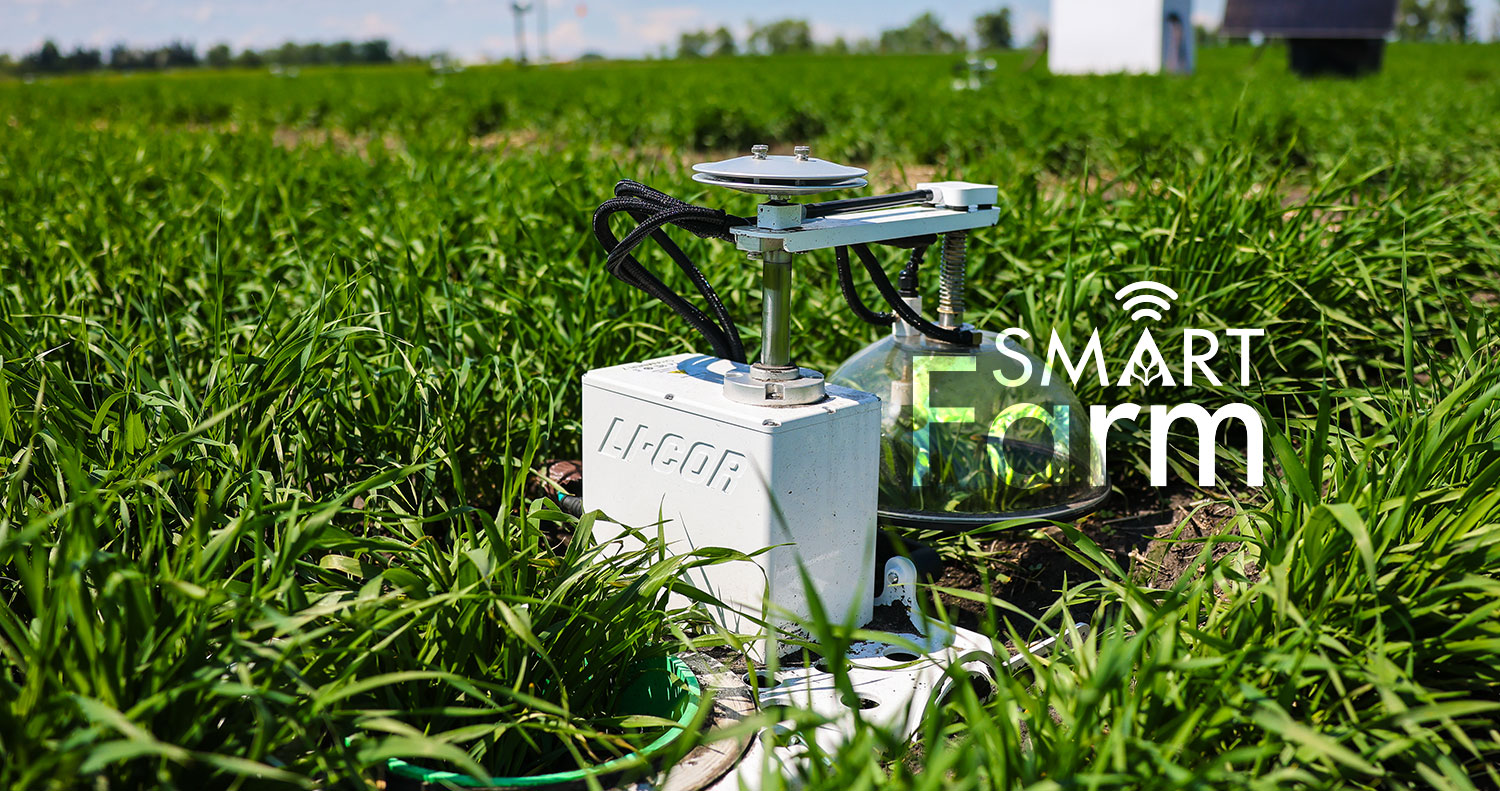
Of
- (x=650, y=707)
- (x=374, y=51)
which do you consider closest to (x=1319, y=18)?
(x=650, y=707)

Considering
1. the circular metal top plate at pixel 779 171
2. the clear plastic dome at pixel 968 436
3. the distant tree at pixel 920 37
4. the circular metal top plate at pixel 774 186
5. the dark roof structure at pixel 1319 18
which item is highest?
the distant tree at pixel 920 37

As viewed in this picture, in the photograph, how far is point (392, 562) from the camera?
1788 millimetres

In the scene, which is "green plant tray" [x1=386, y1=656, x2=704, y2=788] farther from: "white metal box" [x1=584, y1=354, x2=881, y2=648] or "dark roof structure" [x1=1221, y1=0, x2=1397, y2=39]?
"dark roof structure" [x1=1221, y1=0, x2=1397, y2=39]

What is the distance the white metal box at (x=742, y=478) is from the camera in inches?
59.6

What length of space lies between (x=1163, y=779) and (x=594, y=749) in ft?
2.26

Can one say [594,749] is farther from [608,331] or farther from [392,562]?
[608,331]

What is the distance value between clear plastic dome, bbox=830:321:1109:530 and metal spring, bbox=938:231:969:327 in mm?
60

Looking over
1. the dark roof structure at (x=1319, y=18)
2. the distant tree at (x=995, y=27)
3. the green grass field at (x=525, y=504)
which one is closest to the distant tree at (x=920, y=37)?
the distant tree at (x=995, y=27)

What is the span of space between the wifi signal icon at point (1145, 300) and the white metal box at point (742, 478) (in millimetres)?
1048

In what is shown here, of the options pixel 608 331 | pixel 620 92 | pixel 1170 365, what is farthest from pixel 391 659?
pixel 620 92

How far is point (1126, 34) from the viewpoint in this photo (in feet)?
57.4

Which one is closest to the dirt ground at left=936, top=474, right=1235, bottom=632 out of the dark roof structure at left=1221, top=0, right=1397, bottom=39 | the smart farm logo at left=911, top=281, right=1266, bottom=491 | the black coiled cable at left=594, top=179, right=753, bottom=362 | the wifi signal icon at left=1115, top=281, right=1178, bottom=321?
the smart farm logo at left=911, top=281, right=1266, bottom=491

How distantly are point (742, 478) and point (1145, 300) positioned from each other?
1.35m

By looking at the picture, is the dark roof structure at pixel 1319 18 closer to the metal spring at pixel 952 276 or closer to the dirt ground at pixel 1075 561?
the dirt ground at pixel 1075 561
